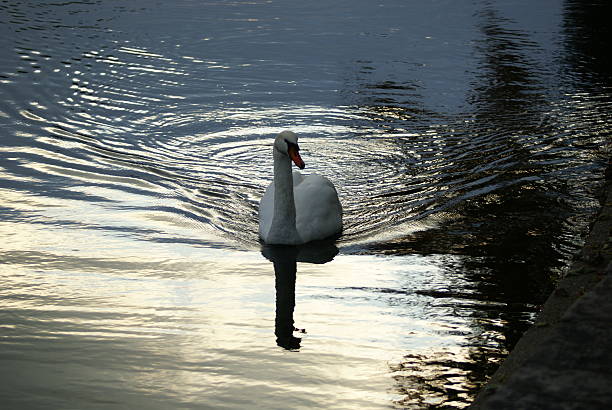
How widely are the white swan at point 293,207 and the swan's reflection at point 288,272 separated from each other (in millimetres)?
82

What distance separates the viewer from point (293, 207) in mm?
8242

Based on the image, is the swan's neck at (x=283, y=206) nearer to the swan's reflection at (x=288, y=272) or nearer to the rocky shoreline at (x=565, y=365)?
the swan's reflection at (x=288, y=272)

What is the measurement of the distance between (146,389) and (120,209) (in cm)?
399

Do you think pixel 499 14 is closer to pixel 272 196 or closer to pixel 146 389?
pixel 272 196

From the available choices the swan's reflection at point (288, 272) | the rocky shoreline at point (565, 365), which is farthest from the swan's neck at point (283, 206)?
the rocky shoreline at point (565, 365)

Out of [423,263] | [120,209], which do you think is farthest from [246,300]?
[120,209]

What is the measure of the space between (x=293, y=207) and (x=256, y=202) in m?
1.49

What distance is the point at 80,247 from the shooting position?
816 centimetres

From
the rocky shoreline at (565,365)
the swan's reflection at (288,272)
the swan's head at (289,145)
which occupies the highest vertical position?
the swan's head at (289,145)

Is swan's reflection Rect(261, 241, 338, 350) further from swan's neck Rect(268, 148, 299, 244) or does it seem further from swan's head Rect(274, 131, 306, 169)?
swan's head Rect(274, 131, 306, 169)

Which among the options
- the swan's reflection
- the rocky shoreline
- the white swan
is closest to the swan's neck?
the white swan

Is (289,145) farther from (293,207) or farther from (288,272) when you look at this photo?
(288,272)

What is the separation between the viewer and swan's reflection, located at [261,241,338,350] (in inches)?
251

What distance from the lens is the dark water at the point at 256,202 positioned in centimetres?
581
